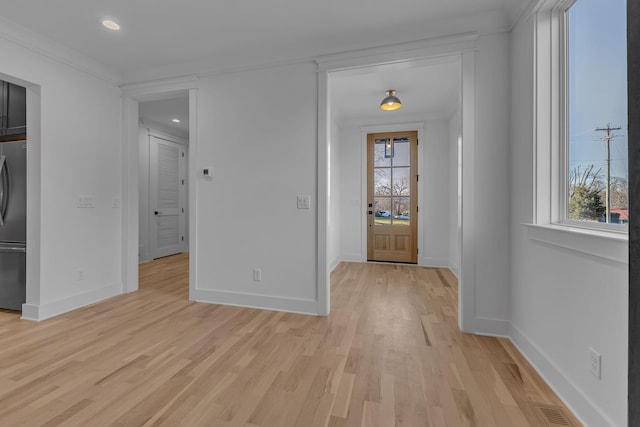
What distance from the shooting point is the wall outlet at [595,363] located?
52.0 inches

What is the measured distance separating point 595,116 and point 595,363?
1.23m

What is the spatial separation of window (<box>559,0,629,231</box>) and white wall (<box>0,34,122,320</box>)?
13.5 feet

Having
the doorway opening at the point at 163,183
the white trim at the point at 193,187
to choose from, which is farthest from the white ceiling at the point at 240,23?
the doorway opening at the point at 163,183

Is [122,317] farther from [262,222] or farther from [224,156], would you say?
[224,156]

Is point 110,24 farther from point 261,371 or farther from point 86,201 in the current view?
point 261,371

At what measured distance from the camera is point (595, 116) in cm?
154

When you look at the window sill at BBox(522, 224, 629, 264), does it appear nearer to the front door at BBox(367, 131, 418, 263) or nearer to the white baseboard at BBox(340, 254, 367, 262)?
the front door at BBox(367, 131, 418, 263)

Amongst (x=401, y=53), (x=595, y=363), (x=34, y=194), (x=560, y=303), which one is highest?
(x=401, y=53)

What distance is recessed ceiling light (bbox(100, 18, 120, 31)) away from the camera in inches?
96.6

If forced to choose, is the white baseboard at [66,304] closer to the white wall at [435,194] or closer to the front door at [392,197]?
the front door at [392,197]

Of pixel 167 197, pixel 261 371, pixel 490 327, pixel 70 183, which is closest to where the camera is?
pixel 261 371

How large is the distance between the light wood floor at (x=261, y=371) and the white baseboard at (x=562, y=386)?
5 cm

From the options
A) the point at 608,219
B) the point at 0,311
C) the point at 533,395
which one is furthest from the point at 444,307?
the point at 0,311

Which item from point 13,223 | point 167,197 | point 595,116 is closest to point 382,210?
point 595,116
